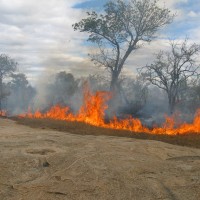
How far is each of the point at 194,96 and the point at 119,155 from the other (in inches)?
1389

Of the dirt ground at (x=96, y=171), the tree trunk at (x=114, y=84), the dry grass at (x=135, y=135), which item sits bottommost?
the dirt ground at (x=96, y=171)

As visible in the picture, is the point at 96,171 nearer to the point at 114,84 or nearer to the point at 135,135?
the point at 135,135

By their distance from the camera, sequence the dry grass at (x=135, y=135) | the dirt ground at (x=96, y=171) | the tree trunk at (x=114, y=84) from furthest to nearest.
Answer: the tree trunk at (x=114, y=84), the dry grass at (x=135, y=135), the dirt ground at (x=96, y=171)

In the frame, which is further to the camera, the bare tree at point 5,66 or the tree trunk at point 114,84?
the bare tree at point 5,66

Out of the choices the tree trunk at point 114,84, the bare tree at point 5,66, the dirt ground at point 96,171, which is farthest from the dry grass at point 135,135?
the bare tree at point 5,66

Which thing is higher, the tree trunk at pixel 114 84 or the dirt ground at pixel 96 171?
the tree trunk at pixel 114 84

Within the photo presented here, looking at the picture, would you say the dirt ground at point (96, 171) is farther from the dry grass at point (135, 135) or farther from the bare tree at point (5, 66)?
the bare tree at point (5, 66)

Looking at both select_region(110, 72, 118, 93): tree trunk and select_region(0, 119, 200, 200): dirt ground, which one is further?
select_region(110, 72, 118, 93): tree trunk

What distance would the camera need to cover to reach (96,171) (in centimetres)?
775

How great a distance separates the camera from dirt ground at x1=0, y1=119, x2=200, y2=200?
674cm

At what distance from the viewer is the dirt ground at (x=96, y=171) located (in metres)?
6.74

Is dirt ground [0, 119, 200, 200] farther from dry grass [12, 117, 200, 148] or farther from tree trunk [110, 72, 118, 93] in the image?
tree trunk [110, 72, 118, 93]

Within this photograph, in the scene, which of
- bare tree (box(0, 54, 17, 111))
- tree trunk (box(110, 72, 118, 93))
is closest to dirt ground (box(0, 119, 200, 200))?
tree trunk (box(110, 72, 118, 93))

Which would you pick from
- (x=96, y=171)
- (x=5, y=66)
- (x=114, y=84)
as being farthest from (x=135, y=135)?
(x=5, y=66)
